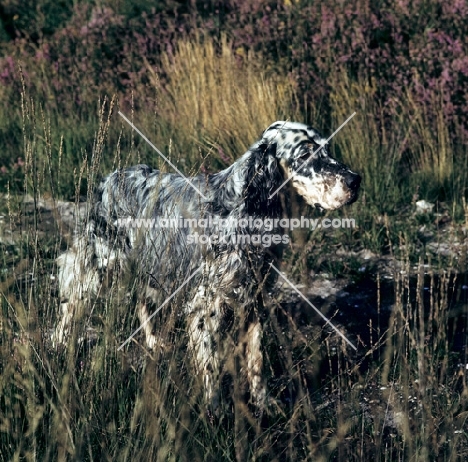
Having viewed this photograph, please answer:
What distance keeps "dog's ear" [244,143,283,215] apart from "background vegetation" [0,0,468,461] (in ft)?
1.00

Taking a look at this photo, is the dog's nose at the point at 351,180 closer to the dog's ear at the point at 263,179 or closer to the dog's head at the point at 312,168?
the dog's head at the point at 312,168

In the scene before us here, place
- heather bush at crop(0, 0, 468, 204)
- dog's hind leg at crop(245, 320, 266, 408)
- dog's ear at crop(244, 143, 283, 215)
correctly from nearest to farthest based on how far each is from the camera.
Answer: dog's hind leg at crop(245, 320, 266, 408) < dog's ear at crop(244, 143, 283, 215) < heather bush at crop(0, 0, 468, 204)

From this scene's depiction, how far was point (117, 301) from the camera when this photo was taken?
2977 millimetres

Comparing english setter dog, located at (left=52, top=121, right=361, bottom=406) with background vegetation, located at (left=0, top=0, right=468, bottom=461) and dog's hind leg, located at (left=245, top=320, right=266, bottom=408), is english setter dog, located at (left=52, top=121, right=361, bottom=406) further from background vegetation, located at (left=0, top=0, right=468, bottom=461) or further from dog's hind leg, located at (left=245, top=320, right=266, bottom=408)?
background vegetation, located at (left=0, top=0, right=468, bottom=461)

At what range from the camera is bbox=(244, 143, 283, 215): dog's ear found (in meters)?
3.60

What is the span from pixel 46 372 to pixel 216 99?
4311mm

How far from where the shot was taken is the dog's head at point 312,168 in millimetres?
3559

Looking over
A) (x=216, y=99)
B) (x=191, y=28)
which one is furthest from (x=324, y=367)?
(x=191, y=28)

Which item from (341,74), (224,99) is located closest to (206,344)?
(224,99)

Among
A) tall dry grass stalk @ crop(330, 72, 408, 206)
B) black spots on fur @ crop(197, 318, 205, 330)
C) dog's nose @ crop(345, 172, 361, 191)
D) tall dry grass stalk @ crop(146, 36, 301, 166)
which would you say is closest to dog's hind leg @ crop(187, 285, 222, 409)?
black spots on fur @ crop(197, 318, 205, 330)

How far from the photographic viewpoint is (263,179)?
3.63 meters

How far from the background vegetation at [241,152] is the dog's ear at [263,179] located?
0.30 metres

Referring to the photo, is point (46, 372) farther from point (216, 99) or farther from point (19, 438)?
point (216, 99)

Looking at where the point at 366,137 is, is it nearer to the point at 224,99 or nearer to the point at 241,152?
the point at 241,152
